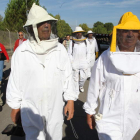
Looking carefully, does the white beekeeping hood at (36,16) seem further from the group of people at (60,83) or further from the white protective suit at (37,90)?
the white protective suit at (37,90)

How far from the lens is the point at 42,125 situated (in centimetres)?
216

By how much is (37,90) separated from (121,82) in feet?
3.44

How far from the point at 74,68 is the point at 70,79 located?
3.59 metres

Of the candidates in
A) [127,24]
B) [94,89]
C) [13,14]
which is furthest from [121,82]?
[13,14]

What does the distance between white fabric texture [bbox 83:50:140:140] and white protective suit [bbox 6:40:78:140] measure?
55 centimetres

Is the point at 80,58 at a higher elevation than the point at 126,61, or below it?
below

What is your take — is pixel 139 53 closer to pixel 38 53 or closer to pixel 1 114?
pixel 38 53

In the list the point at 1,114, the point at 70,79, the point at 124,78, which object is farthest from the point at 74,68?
the point at 124,78

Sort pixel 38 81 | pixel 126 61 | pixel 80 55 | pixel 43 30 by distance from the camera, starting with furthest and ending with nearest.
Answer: pixel 80 55 → pixel 43 30 → pixel 38 81 → pixel 126 61

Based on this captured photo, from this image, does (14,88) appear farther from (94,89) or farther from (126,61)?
(126,61)

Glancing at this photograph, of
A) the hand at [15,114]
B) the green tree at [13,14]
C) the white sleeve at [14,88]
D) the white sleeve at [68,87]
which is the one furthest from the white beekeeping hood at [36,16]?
the green tree at [13,14]

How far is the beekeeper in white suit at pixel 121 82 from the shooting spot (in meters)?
1.89

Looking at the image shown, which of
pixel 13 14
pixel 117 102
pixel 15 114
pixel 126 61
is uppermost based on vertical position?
pixel 13 14

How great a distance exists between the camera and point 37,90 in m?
2.04
